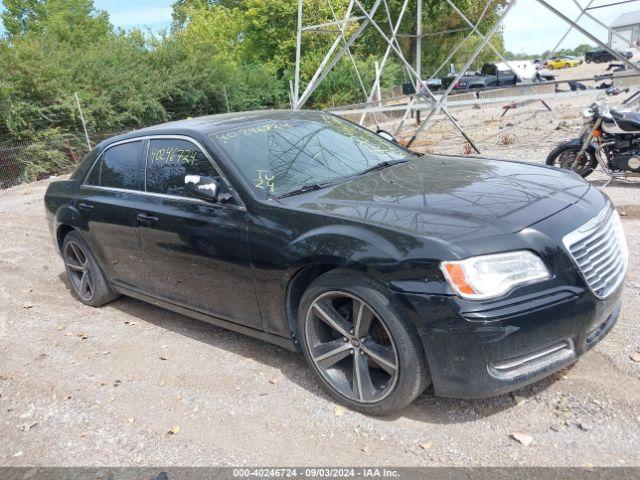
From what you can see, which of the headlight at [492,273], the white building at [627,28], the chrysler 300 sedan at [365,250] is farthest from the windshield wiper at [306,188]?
the white building at [627,28]

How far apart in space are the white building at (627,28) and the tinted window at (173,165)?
486 inches

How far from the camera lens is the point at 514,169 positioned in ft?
12.7

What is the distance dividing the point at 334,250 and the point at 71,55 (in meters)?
17.2

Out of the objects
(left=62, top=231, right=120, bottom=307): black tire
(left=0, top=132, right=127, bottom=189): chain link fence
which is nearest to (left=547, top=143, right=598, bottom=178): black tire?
(left=62, top=231, right=120, bottom=307): black tire

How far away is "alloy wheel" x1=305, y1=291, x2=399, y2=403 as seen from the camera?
3.05 meters

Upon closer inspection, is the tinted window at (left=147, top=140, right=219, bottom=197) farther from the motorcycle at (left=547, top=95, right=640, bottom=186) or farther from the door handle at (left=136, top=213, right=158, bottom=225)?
the motorcycle at (left=547, top=95, right=640, bottom=186)

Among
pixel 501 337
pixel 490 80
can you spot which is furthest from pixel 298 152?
pixel 490 80

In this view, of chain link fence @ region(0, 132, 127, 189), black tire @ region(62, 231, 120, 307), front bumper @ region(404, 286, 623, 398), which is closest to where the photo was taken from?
front bumper @ region(404, 286, 623, 398)

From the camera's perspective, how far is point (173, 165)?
4230mm

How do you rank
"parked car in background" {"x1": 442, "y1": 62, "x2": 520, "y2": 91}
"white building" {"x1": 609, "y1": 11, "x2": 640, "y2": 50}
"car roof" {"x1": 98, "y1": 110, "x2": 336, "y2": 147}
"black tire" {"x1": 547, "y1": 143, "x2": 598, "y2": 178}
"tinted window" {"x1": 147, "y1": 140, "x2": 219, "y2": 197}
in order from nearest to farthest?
"tinted window" {"x1": 147, "y1": 140, "x2": 219, "y2": 197}
"car roof" {"x1": 98, "y1": 110, "x2": 336, "y2": 147}
"black tire" {"x1": 547, "y1": 143, "x2": 598, "y2": 178}
"white building" {"x1": 609, "y1": 11, "x2": 640, "y2": 50}
"parked car in background" {"x1": 442, "y1": 62, "x2": 520, "y2": 91}

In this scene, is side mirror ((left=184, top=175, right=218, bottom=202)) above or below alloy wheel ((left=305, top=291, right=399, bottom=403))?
above

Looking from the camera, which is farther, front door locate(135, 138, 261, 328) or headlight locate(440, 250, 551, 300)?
front door locate(135, 138, 261, 328)

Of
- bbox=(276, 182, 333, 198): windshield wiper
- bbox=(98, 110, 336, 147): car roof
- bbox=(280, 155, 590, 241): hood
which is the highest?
bbox=(98, 110, 336, 147): car roof

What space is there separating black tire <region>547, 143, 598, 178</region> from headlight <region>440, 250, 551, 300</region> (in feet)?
17.5
